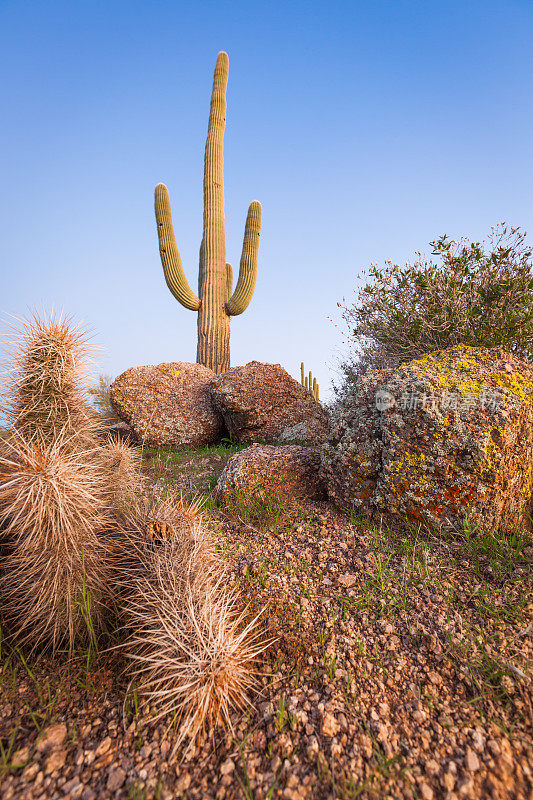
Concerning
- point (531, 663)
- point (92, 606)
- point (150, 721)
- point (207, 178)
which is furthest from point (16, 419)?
point (207, 178)

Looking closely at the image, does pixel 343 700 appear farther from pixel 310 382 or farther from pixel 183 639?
pixel 310 382

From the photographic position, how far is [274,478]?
159 inches

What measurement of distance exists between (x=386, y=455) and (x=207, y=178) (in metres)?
11.8

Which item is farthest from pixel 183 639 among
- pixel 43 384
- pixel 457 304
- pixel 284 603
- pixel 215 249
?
pixel 215 249

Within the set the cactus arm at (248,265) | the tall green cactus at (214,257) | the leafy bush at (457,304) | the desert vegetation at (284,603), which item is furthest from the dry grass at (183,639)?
the cactus arm at (248,265)

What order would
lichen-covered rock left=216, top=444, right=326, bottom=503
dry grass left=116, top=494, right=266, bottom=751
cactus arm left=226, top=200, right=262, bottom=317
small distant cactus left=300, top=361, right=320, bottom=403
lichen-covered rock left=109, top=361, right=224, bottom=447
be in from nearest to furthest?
dry grass left=116, top=494, right=266, bottom=751, lichen-covered rock left=216, top=444, right=326, bottom=503, lichen-covered rock left=109, top=361, right=224, bottom=447, cactus arm left=226, top=200, right=262, bottom=317, small distant cactus left=300, top=361, right=320, bottom=403

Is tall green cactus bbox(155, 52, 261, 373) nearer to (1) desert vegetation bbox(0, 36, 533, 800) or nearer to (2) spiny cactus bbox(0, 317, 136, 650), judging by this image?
(1) desert vegetation bbox(0, 36, 533, 800)

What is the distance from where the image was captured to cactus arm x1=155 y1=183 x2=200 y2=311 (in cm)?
1173

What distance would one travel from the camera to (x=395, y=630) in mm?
2447

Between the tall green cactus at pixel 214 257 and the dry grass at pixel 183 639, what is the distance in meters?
9.24

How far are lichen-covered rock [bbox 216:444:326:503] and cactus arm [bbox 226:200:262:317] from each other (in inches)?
329

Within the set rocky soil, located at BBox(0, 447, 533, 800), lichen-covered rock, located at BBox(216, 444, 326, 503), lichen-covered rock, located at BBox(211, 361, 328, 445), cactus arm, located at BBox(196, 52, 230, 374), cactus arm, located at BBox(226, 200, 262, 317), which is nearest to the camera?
rocky soil, located at BBox(0, 447, 533, 800)

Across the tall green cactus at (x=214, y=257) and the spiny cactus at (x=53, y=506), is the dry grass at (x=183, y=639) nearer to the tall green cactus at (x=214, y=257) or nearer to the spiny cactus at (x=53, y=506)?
the spiny cactus at (x=53, y=506)

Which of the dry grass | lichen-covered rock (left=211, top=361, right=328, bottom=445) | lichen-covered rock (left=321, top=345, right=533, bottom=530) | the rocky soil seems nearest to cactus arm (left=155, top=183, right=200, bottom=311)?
lichen-covered rock (left=211, top=361, right=328, bottom=445)
